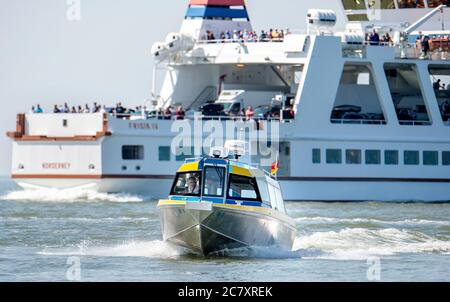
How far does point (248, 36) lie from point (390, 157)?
7133 mm

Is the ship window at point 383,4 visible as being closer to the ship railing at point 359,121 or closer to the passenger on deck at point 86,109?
the ship railing at point 359,121

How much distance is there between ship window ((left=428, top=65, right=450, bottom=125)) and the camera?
58062mm

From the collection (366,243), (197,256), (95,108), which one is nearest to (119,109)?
(95,108)

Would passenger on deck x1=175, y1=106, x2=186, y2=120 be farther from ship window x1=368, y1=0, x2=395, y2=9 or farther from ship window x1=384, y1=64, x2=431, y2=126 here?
ship window x1=368, y1=0, x2=395, y2=9

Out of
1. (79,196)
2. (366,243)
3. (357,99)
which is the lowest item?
(79,196)

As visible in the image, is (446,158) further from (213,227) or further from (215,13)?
(213,227)

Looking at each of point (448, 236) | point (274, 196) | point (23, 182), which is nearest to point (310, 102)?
point (23, 182)

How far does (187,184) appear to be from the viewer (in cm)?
3092

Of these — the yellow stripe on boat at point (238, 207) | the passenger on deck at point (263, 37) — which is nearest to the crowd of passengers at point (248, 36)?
the passenger on deck at point (263, 37)

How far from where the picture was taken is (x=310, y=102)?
54125mm

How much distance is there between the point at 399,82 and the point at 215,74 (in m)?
7.57

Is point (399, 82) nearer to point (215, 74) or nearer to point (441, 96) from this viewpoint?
point (441, 96)

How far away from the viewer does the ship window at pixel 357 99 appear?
2192 inches
